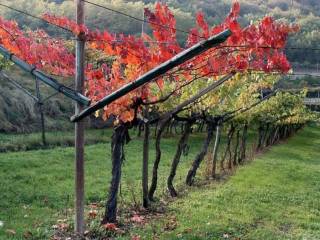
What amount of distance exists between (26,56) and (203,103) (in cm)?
768

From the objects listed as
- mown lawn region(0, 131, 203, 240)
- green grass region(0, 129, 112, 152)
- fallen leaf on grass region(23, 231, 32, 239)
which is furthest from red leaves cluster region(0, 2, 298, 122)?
green grass region(0, 129, 112, 152)

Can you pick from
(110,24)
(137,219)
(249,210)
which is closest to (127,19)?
(110,24)

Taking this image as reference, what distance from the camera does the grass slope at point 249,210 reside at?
29.1 ft

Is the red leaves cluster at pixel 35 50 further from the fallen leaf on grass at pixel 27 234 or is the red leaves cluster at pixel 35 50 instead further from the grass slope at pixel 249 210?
the grass slope at pixel 249 210

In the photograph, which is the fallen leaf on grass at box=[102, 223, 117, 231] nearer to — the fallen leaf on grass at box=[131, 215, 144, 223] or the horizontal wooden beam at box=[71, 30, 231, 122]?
A: the fallen leaf on grass at box=[131, 215, 144, 223]

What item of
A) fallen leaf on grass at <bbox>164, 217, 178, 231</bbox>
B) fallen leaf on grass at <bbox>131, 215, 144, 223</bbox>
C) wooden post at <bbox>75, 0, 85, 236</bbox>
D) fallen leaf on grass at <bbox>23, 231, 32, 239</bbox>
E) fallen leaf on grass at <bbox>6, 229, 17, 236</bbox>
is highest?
wooden post at <bbox>75, 0, 85, 236</bbox>

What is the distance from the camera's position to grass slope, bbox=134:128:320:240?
8859mm

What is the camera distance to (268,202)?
12336 millimetres

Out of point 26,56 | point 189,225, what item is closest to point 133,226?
point 189,225

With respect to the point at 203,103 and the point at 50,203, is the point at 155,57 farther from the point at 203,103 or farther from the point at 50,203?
the point at 203,103

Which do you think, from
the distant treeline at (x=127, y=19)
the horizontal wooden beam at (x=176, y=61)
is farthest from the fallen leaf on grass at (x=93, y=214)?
the distant treeline at (x=127, y=19)

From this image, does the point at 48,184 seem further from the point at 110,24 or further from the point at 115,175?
the point at 110,24

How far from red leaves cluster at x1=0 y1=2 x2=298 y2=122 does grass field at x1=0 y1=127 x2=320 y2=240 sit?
2.42 metres

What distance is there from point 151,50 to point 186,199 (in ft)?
15.6
